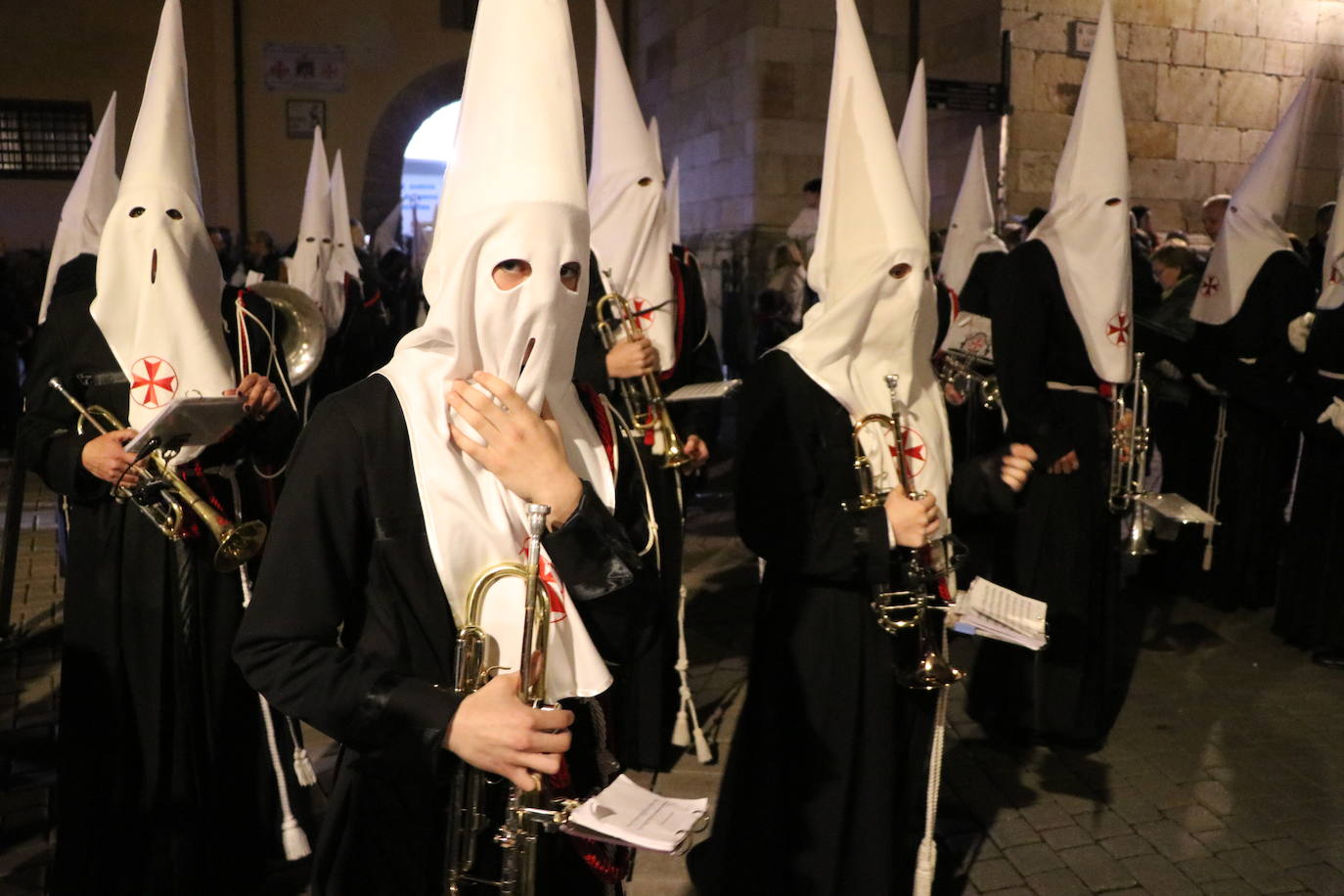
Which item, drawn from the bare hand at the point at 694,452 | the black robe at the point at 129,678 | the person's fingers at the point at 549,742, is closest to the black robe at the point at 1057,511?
the bare hand at the point at 694,452

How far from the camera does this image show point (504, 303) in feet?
6.81

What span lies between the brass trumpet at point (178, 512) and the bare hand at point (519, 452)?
66.4 inches

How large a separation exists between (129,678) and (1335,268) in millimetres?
6059

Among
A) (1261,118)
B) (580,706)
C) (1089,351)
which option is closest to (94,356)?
(580,706)

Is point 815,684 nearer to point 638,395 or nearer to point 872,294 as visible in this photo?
point 872,294

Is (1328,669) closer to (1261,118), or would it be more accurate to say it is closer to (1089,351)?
(1089,351)

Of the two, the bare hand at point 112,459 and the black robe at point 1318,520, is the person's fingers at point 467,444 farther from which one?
the black robe at point 1318,520

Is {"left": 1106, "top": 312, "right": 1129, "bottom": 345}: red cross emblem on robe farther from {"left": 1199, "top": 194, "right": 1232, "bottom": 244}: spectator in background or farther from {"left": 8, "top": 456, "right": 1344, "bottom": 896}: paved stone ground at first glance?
{"left": 1199, "top": 194, "right": 1232, "bottom": 244}: spectator in background

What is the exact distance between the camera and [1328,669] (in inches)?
245

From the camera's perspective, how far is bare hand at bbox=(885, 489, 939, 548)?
117 inches

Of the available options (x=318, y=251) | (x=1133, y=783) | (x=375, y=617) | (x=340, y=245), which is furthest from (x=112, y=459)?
(x=340, y=245)

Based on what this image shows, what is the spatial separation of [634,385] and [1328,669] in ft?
13.3

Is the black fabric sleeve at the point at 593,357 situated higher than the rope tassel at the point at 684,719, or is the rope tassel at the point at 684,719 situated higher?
the black fabric sleeve at the point at 593,357

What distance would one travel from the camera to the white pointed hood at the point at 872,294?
3307 mm
